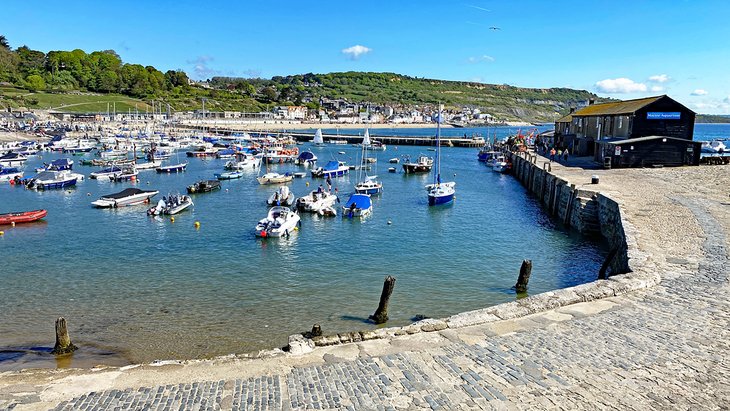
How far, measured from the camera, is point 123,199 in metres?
41.6

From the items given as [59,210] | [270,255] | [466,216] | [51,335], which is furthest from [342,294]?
[59,210]

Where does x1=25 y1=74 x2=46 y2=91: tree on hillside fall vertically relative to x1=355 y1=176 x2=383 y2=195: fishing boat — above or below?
above

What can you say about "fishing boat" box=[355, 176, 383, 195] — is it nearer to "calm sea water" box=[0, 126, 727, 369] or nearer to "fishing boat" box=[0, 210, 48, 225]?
"calm sea water" box=[0, 126, 727, 369]

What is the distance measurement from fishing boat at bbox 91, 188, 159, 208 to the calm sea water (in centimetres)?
113

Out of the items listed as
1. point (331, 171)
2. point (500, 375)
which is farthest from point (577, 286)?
point (331, 171)

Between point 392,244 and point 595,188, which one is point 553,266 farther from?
point 595,188

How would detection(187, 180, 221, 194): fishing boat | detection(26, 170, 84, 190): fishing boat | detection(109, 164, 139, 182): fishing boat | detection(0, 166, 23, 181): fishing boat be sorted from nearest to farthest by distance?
1. detection(187, 180, 221, 194): fishing boat
2. detection(26, 170, 84, 190): fishing boat
3. detection(0, 166, 23, 181): fishing boat
4. detection(109, 164, 139, 182): fishing boat

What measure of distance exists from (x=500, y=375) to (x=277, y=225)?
22.4m

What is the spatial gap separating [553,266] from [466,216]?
14.3 metres

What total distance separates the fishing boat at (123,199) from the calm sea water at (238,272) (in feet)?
3.72

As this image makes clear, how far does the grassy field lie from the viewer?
14812 cm

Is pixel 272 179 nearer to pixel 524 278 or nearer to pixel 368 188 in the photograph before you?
pixel 368 188

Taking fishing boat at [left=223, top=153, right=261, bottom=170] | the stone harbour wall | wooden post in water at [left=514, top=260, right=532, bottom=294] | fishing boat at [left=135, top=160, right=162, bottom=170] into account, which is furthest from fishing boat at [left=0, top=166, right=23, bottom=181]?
wooden post in water at [left=514, top=260, right=532, bottom=294]

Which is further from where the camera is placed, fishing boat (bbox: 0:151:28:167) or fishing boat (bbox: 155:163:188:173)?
fishing boat (bbox: 0:151:28:167)
